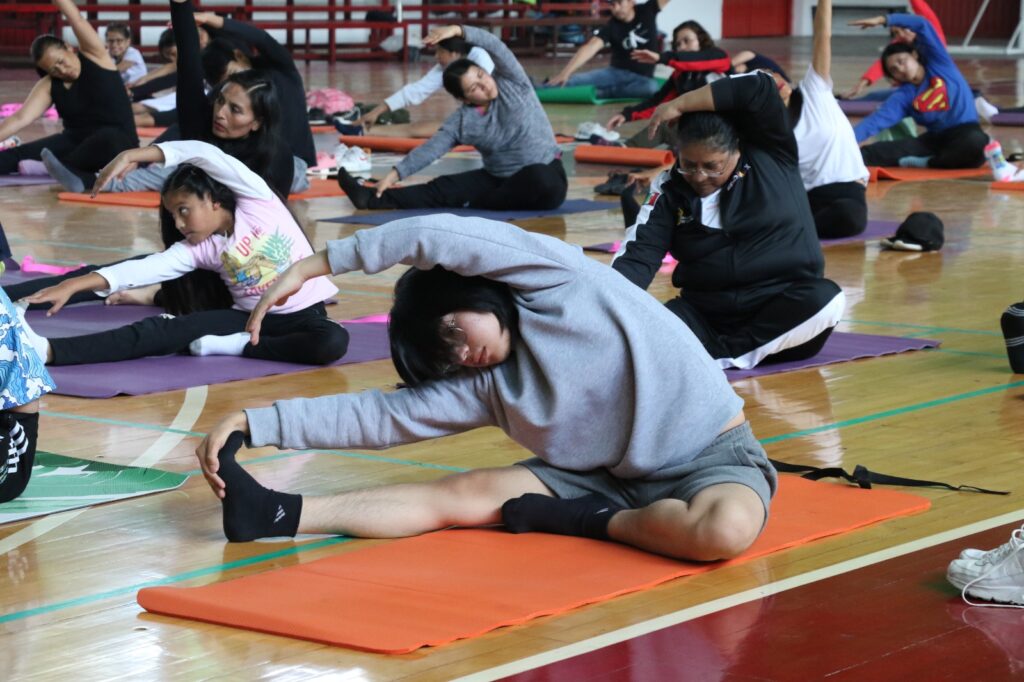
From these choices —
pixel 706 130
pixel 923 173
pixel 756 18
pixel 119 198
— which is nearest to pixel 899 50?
pixel 923 173

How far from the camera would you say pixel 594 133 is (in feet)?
40.9

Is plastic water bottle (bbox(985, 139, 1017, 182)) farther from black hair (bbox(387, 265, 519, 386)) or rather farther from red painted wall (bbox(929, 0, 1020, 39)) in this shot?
red painted wall (bbox(929, 0, 1020, 39))

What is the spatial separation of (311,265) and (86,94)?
732 cm

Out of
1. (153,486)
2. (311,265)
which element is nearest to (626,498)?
(311,265)

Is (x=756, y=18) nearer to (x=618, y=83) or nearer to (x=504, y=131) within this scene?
(x=618, y=83)

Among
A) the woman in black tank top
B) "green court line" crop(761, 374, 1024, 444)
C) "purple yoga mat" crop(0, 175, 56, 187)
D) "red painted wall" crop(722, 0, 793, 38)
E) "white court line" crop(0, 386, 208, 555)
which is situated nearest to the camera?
"white court line" crop(0, 386, 208, 555)

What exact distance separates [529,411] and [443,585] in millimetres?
445

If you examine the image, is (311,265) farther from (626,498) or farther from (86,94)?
(86,94)

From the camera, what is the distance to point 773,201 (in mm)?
4996

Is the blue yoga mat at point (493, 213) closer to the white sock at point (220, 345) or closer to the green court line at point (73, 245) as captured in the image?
the green court line at point (73, 245)

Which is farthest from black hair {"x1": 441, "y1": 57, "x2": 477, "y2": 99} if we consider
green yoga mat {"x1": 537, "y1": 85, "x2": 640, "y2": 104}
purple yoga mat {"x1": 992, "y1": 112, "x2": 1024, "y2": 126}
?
green yoga mat {"x1": 537, "y1": 85, "x2": 640, "y2": 104}

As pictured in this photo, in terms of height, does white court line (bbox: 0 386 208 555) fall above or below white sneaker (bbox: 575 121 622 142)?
above

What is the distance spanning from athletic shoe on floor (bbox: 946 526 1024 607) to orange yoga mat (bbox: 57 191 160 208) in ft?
22.7

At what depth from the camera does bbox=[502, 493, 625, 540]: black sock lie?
3.25 metres
